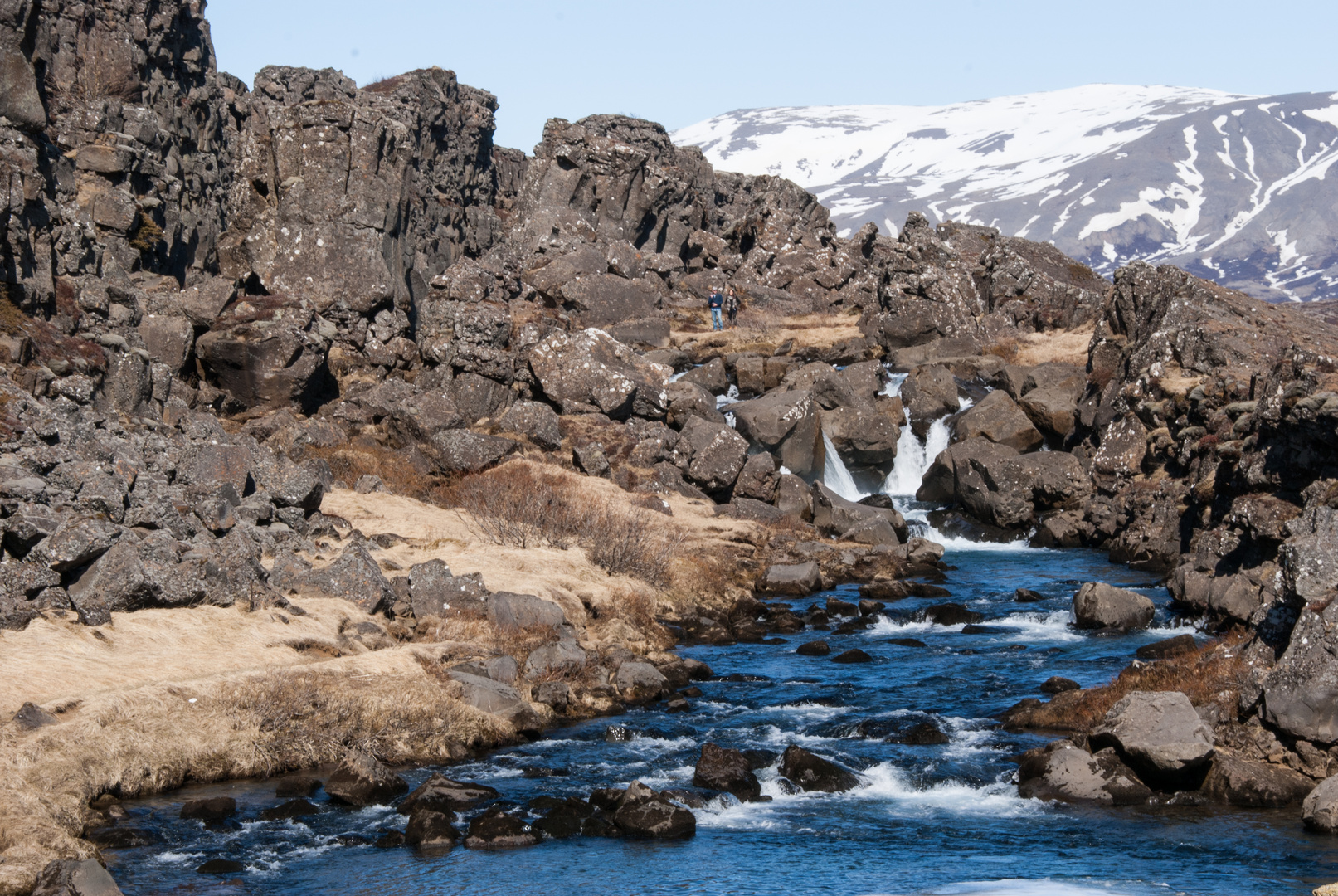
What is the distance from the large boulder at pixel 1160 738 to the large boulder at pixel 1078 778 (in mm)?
227

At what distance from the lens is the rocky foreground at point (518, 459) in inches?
634

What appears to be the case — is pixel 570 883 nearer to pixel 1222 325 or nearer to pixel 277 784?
pixel 277 784

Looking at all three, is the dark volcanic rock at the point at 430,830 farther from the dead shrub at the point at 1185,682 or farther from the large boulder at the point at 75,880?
the dead shrub at the point at 1185,682

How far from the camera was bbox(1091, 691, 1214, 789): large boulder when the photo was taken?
48.7 feet

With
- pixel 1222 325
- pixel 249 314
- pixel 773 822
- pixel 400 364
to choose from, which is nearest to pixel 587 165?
pixel 400 364

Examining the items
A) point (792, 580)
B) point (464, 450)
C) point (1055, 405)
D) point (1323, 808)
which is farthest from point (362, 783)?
point (1055, 405)

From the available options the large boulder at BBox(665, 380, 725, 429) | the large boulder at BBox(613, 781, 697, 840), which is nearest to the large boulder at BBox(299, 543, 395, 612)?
the large boulder at BBox(613, 781, 697, 840)

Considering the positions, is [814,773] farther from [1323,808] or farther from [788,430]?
[788,430]

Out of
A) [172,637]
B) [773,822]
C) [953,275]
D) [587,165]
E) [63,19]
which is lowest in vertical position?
[773,822]

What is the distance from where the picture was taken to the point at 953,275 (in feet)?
183

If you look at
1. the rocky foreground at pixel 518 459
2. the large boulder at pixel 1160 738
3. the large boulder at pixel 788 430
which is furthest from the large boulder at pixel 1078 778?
the large boulder at pixel 788 430

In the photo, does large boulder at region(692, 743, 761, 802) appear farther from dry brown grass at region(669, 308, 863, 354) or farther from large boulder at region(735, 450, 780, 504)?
dry brown grass at region(669, 308, 863, 354)

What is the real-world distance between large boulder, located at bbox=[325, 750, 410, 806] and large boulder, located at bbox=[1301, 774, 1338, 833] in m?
11.4

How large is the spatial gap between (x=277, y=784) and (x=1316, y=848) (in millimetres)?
12869
